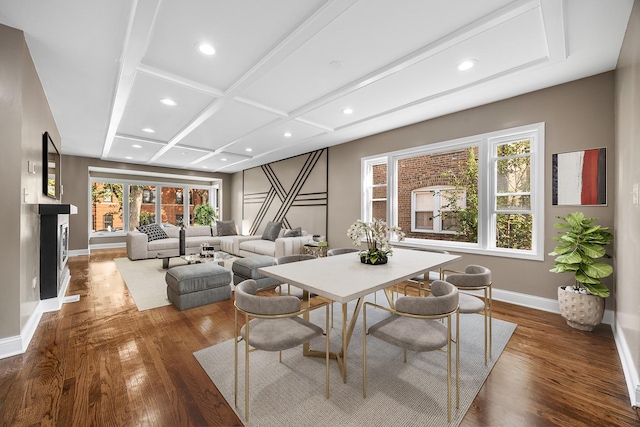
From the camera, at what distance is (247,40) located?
7.28 ft

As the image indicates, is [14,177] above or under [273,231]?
above

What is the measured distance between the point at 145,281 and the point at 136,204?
5.31 metres

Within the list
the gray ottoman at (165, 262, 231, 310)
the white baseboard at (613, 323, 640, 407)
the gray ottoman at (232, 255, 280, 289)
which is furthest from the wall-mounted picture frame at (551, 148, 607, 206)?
the gray ottoman at (165, 262, 231, 310)

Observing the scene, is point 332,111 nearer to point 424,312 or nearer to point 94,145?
point 424,312

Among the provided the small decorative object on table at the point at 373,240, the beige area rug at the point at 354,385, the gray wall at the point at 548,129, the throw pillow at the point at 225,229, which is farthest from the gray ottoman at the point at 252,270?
the throw pillow at the point at 225,229

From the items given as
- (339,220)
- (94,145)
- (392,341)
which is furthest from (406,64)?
(94,145)

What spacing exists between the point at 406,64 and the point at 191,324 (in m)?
3.37

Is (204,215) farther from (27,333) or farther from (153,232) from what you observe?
(27,333)

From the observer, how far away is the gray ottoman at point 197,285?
3078mm

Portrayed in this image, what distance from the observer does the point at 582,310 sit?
248cm

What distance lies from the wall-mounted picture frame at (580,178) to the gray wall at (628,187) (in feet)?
0.71

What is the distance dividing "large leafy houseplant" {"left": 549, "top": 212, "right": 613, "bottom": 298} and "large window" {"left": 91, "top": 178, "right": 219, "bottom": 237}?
29.2 feet

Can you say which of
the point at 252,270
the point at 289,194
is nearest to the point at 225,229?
the point at 289,194

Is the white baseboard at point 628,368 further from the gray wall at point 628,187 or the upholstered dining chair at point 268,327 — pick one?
the upholstered dining chair at point 268,327
